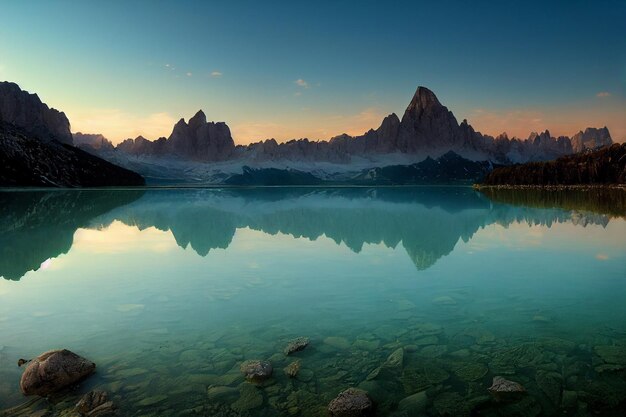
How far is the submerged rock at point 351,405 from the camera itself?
10.4 meters

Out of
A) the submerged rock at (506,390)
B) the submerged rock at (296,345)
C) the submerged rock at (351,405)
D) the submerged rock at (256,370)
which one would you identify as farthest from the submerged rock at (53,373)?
the submerged rock at (506,390)

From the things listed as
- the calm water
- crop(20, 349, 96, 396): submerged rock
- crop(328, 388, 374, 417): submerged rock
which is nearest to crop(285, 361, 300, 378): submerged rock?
the calm water

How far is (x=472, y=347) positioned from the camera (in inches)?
575

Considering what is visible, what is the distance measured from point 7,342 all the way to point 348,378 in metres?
12.9

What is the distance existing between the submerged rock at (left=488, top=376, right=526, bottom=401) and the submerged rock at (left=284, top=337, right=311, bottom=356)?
6.16 meters

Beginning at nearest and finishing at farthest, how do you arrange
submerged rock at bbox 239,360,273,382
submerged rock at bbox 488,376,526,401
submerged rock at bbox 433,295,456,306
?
1. submerged rock at bbox 488,376,526,401
2. submerged rock at bbox 239,360,273,382
3. submerged rock at bbox 433,295,456,306

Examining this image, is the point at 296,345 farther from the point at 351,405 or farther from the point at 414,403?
the point at 414,403

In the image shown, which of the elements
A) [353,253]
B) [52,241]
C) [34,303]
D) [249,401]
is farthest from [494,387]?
[52,241]

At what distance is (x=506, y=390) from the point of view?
11477 millimetres

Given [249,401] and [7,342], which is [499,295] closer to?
[249,401]

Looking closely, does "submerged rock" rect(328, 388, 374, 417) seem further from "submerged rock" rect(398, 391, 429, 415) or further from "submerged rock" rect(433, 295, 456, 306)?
"submerged rock" rect(433, 295, 456, 306)

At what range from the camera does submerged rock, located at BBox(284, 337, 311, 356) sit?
14.3 metres

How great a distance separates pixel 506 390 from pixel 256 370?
7.26 meters

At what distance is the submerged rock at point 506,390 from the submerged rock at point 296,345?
616 cm
